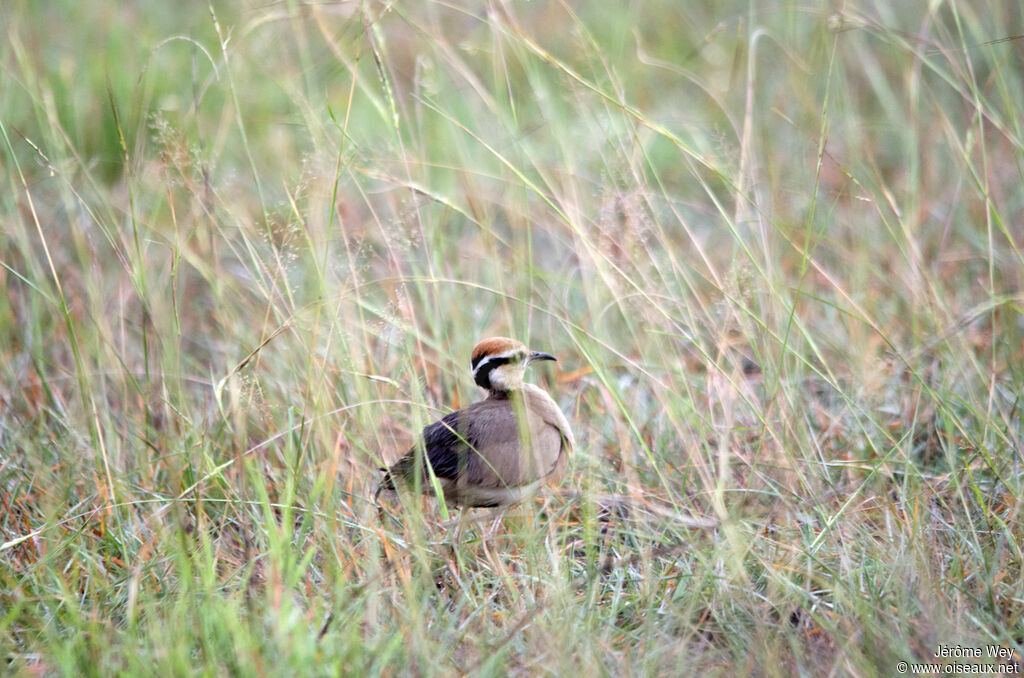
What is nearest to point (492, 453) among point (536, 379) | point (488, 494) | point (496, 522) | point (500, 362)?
point (488, 494)

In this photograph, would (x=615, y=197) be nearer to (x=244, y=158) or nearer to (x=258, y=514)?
(x=258, y=514)

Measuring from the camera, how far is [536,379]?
5.06 meters

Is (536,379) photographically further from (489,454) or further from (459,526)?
(459,526)

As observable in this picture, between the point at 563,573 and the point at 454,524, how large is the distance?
51 centimetres

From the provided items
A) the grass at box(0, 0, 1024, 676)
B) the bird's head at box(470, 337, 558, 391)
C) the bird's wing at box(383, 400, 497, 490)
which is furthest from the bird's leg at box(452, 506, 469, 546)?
the bird's head at box(470, 337, 558, 391)

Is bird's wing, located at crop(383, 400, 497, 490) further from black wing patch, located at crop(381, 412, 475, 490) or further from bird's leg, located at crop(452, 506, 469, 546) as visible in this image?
bird's leg, located at crop(452, 506, 469, 546)

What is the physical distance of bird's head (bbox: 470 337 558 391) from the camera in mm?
4168

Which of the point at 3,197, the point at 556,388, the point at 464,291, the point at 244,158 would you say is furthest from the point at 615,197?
the point at 244,158

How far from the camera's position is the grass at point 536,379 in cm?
308

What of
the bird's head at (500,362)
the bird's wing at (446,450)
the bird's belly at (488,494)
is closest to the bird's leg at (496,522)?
the bird's belly at (488,494)

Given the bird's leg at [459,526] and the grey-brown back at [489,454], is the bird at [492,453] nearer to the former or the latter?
the grey-brown back at [489,454]

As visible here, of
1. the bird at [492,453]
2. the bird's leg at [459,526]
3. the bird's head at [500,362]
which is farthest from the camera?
the bird's head at [500,362]

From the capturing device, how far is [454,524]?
12.2 feet

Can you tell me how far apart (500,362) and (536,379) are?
88 centimetres
